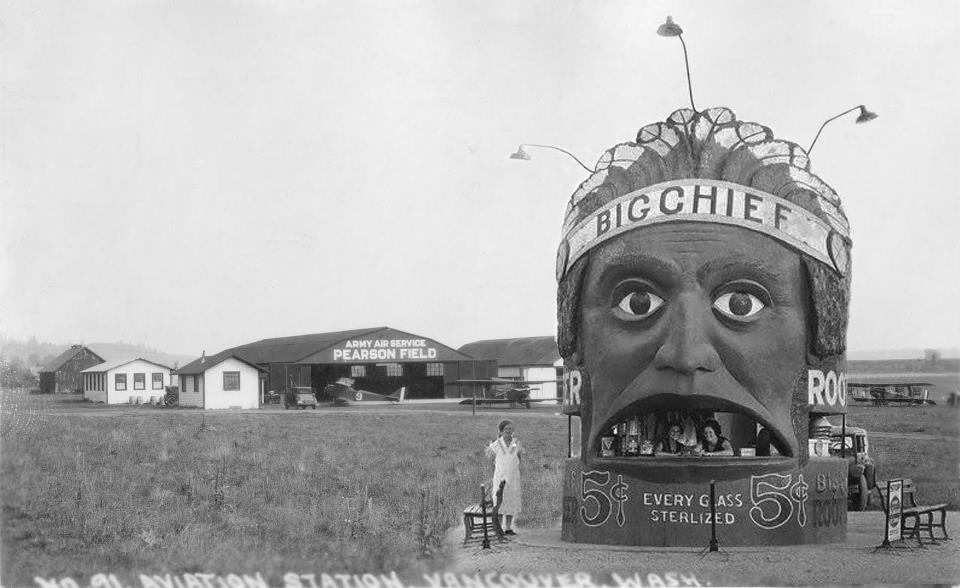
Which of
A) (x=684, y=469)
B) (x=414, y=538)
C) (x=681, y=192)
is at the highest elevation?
(x=681, y=192)

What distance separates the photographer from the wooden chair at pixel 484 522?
46.1 feet

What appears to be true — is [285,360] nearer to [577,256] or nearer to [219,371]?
[219,371]

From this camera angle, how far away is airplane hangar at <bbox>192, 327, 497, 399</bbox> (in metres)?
57.6

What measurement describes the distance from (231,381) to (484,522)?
38958 millimetres

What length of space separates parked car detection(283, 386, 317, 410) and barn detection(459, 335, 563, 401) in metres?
12.9

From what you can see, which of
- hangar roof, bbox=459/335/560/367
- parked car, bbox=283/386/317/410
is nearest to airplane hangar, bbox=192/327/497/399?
parked car, bbox=283/386/317/410

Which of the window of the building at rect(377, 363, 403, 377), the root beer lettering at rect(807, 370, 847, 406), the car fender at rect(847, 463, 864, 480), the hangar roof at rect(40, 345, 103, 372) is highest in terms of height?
the hangar roof at rect(40, 345, 103, 372)

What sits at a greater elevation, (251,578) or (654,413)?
(654,413)

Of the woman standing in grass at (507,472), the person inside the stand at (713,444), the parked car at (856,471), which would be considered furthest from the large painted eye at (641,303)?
the parked car at (856,471)

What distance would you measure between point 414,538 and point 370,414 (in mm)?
28862

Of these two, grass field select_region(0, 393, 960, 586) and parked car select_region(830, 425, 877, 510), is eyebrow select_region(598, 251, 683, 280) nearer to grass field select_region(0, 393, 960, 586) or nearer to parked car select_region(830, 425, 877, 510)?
grass field select_region(0, 393, 960, 586)

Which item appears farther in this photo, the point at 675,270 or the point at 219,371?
the point at 219,371

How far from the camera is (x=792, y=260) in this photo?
535 inches

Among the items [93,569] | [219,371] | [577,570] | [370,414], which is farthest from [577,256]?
[219,371]
